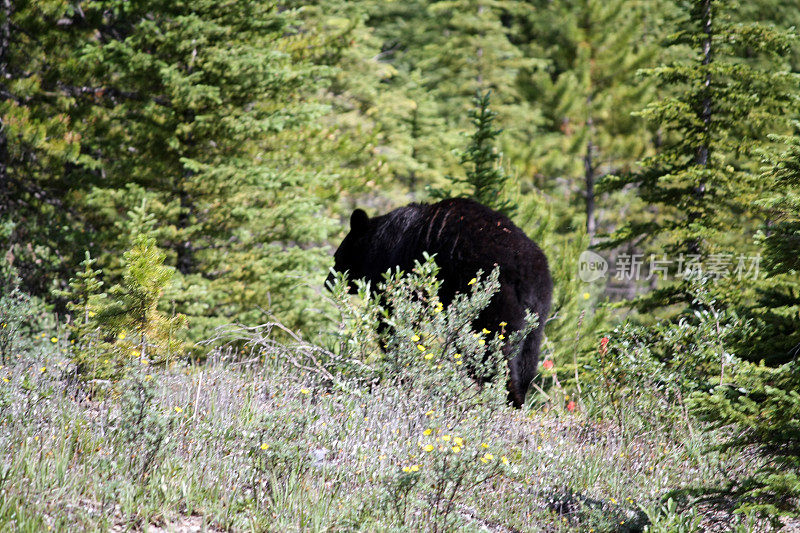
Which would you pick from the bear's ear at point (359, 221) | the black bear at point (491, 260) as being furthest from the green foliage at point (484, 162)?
the black bear at point (491, 260)

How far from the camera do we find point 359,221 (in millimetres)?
8195

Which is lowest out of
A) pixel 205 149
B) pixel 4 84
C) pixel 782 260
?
pixel 782 260

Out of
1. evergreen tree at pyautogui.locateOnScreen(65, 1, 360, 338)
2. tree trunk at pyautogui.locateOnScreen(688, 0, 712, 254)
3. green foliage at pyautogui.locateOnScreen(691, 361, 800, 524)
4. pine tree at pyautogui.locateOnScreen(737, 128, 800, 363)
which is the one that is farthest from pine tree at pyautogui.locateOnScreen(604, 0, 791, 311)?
green foliage at pyautogui.locateOnScreen(691, 361, 800, 524)

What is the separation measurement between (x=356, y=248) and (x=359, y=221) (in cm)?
33

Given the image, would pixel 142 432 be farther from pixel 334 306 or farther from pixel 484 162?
pixel 334 306

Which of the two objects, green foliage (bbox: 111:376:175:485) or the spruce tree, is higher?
the spruce tree

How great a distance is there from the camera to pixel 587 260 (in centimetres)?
1103

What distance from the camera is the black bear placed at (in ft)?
20.1

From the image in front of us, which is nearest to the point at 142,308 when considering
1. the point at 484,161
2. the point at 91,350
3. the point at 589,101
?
the point at 91,350

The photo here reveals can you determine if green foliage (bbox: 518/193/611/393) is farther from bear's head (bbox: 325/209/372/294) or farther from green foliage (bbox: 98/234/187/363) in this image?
green foliage (bbox: 98/234/187/363)

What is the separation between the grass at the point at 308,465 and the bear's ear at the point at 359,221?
11.0 feet

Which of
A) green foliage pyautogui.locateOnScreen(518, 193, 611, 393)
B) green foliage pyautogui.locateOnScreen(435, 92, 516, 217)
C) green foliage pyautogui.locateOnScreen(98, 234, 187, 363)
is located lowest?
green foliage pyautogui.locateOnScreen(518, 193, 611, 393)

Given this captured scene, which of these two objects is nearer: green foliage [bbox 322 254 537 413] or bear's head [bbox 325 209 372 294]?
green foliage [bbox 322 254 537 413]

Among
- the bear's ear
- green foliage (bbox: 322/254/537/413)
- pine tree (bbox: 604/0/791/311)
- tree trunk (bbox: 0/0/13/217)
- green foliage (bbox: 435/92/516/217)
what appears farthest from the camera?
tree trunk (bbox: 0/0/13/217)
